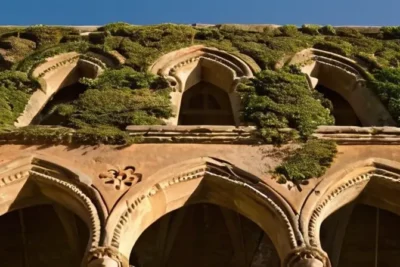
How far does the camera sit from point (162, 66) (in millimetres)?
13812

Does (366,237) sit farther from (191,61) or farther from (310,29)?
(310,29)

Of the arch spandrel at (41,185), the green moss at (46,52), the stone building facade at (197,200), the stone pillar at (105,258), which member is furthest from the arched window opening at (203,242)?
the green moss at (46,52)

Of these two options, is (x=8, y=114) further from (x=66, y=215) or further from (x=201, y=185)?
(x=201, y=185)

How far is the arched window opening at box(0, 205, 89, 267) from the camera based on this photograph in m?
11.7

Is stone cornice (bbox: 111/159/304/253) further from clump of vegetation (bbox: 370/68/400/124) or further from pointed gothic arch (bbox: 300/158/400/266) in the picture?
clump of vegetation (bbox: 370/68/400/124)

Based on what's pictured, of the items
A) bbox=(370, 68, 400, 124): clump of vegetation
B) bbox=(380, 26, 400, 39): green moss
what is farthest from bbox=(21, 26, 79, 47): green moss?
bbox=(380, 26, 400, 39): green moss

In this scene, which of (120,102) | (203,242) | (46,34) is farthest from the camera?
(46,34)

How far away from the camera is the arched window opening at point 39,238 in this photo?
11711mm

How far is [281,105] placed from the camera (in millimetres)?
12211

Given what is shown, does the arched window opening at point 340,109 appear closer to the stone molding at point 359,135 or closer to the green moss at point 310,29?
the green moss at point 310,29

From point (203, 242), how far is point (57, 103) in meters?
3.45

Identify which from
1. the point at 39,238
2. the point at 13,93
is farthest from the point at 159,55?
the point at 39,238

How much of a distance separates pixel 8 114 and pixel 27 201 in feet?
5.94

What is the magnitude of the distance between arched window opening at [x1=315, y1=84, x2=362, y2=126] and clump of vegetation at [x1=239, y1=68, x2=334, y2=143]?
92 cm
